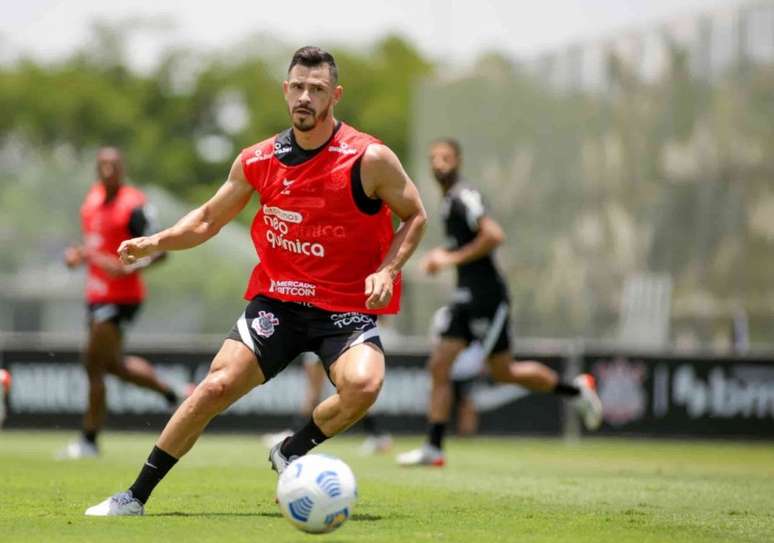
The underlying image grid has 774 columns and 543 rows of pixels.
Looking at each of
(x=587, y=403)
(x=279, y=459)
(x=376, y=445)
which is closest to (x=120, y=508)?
(x=279, y=459)

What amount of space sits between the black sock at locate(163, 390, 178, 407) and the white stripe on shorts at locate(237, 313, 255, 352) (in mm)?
7267

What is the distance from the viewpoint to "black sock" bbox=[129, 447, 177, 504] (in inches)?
343

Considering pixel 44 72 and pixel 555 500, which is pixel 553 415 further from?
pixel 44 72

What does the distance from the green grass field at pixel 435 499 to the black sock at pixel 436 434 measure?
261mm

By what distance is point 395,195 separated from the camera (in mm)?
8859

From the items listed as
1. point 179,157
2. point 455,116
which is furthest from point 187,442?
point 179,157

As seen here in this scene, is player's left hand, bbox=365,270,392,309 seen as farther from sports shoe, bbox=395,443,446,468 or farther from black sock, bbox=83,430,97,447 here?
black sock, bbox=83,430,97,447

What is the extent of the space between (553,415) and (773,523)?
1184 cm

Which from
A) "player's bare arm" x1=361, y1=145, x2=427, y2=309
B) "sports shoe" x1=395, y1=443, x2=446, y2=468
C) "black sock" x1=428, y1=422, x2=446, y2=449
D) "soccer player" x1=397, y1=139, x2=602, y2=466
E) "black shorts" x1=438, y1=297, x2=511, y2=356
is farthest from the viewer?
"black shorts" x1=438, y1=297, x2=511, y2=356

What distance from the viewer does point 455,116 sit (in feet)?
104

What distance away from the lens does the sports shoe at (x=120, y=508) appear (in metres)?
8.66

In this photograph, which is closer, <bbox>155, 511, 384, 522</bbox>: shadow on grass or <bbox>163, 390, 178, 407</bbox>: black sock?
<bbox>155, 511, 384, 522</bbox>: shadow on grass

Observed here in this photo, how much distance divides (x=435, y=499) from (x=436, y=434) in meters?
3.90

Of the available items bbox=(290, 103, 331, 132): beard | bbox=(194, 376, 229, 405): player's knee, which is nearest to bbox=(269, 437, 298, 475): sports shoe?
bbox=(194, 376, 229, 405): player's knee
